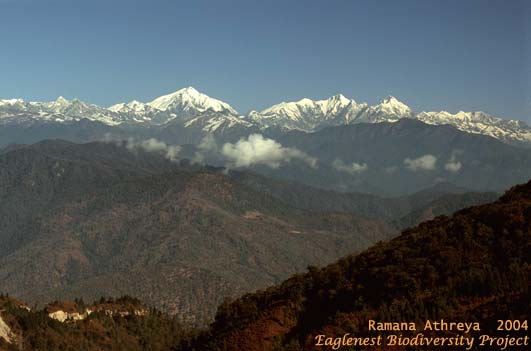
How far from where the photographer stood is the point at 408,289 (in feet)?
293

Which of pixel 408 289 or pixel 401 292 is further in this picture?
pixel 408 289

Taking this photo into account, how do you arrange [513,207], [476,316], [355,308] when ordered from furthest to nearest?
[513,207] < [355,308] < [476,316]

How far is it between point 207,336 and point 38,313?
5472cm

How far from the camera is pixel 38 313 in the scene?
484 ft

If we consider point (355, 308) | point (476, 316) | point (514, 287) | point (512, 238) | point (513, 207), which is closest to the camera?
point (476, 316)

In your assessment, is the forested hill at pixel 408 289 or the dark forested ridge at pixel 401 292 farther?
the dark forested ridge at pixel 401 292

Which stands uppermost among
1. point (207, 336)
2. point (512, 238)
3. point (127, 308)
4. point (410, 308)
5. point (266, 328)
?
point (512, 238)

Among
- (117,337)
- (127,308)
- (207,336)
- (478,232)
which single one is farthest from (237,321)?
(127,308)

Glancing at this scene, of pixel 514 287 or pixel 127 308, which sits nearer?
pixel 514 287

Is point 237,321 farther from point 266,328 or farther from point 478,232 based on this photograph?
point 478,232

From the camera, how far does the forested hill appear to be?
80.0m

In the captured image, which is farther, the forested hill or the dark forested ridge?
the dark forested ridge

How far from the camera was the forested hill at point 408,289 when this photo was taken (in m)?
80.0

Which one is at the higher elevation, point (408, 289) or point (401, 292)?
point (408, 289)
